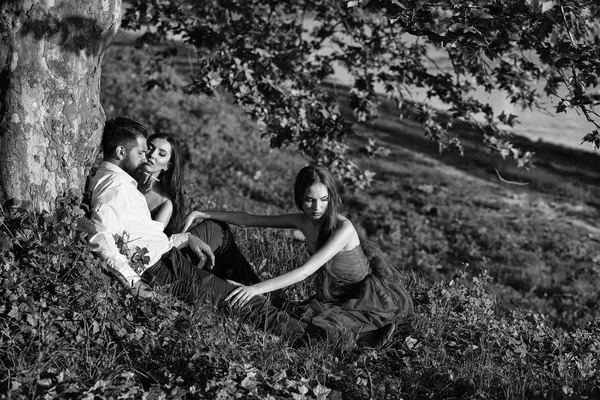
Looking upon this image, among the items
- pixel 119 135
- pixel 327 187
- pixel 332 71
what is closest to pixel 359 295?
pixel 327 187

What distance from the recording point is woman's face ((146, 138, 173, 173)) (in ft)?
17.2

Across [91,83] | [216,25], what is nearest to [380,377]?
[91,83]

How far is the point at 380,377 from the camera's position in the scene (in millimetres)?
4055

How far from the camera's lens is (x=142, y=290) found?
425cm

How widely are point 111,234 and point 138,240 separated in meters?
0.28

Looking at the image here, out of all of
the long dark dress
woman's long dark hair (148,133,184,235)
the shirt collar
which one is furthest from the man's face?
the long dark dress

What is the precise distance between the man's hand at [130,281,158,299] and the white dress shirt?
3 cm

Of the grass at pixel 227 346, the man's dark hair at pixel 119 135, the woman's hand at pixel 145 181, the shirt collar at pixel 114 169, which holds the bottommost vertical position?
the grass at pixel 227 346

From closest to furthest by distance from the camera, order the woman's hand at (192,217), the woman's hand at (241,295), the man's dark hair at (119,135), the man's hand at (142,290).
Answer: the man's hand at (142,290), the woman's hand at (241,295), the man's dark hair at (119,135), the woman's hand at (192,217)

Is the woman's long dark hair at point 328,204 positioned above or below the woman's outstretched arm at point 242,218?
above

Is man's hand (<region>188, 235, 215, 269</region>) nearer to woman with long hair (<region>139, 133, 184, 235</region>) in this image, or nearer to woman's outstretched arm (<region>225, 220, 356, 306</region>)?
woman with long hair (<region>139, 133, 184, 235</region>)

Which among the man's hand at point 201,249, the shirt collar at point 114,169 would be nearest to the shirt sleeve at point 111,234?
the shirt collar at point 114,169

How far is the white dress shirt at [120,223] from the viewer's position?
421 centimetres

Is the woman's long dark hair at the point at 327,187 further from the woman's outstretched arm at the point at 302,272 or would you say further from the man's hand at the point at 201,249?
the man's hand at the point at 201,249
